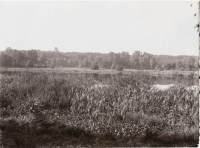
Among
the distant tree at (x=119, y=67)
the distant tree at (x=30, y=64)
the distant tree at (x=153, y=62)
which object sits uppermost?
the distant tree at (x=153, y=62)

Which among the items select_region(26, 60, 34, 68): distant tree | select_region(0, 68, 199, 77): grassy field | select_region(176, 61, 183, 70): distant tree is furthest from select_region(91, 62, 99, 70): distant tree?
select_region(176, 61, 183, 70): distant tree

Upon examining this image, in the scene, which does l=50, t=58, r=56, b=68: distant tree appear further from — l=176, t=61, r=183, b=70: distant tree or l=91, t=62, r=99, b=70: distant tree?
l=176, t=61, r=183, b=70: distant tree

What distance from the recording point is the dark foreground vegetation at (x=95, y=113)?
6.24 m

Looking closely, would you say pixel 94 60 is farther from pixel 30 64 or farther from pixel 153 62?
pixel 30 64

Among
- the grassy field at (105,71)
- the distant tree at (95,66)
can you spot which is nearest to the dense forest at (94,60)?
the distant tree at (95,66)

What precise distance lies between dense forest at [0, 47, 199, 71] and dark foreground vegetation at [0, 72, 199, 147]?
52.6 inches

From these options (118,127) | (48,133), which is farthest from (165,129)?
(48,133)

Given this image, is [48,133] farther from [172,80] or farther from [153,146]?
[172,80]

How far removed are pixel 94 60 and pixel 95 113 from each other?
4926mm

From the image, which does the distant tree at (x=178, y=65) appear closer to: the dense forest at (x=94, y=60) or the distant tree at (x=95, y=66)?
the dense forest at (x=94, y=60)

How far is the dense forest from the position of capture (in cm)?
1045

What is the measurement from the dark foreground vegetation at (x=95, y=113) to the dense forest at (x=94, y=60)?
4.38ft

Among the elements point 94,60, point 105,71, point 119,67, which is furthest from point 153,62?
point 94,60

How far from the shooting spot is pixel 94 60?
11.6 metres
